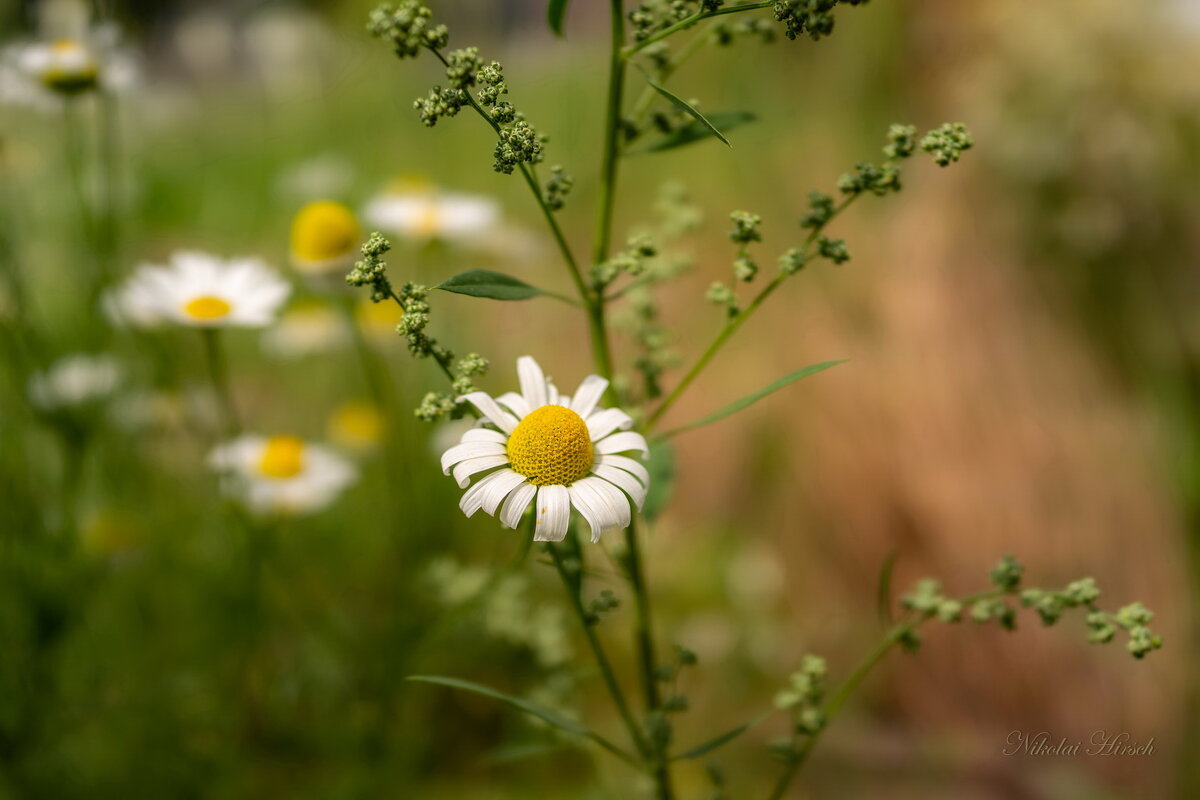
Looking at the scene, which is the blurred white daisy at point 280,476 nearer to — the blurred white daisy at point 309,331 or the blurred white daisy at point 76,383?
the blurred white daisy at point 76,383

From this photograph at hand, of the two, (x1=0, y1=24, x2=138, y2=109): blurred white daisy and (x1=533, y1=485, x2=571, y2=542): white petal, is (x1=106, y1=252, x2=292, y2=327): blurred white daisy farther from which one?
(x1=533, y1=485, x2=571, y2=542): white petal

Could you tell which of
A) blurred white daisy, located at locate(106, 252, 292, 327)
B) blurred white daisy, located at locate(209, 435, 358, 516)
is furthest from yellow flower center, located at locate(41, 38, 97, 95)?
blurred white daisy, located at locate(209, 435, 358, 516)

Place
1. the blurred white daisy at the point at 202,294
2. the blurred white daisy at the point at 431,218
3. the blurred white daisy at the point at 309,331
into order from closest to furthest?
the blurred white daisy at the point at 202,294
the blurred white daisy at the point at 431,218
the blurred white daisy at the point at 309,331

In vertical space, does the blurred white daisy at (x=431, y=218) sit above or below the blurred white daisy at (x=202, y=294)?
above

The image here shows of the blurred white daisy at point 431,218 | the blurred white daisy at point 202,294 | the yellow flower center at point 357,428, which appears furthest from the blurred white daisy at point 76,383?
the blurred white daisy at point 431,218

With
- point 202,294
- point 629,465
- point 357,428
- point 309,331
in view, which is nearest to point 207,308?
point 202,294

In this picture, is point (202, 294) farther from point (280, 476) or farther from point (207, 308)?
point (280, 476)

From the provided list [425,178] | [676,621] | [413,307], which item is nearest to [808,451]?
[676,621]
